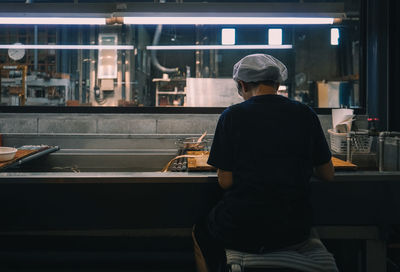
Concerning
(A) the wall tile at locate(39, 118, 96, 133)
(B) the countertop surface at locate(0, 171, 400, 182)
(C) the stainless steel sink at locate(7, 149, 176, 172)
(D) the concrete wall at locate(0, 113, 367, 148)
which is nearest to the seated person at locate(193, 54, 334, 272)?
(B) the countertop surface at locate(0, 171, 400, 182)

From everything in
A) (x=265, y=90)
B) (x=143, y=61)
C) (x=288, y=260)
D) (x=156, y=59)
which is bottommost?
(x=288, y=260)

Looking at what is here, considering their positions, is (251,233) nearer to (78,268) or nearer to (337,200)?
(337,200)

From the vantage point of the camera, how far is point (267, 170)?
49.6 inches

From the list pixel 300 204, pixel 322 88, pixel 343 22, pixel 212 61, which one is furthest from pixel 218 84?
pixel 212 61

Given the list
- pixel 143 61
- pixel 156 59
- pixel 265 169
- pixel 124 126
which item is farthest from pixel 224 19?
pixel 156 59

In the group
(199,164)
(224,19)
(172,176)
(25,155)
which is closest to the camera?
(172,176)

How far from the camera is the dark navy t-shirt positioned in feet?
4.11

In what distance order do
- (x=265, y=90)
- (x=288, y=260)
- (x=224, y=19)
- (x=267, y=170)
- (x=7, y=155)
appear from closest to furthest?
(x=288, y=260) → (x=267, y=170) → (x=265, y=90) → (x=7, y=155) → (x=224, y=19)

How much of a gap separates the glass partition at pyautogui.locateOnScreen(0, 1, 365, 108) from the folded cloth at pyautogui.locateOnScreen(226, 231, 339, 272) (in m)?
5.42

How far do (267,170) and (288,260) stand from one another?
318 millimetres

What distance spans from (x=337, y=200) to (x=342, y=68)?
7.72 metres

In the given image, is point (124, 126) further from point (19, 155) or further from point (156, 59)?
point (156, 59)

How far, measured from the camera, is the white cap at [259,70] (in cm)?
135

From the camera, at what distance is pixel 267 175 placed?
1255 millimetres
